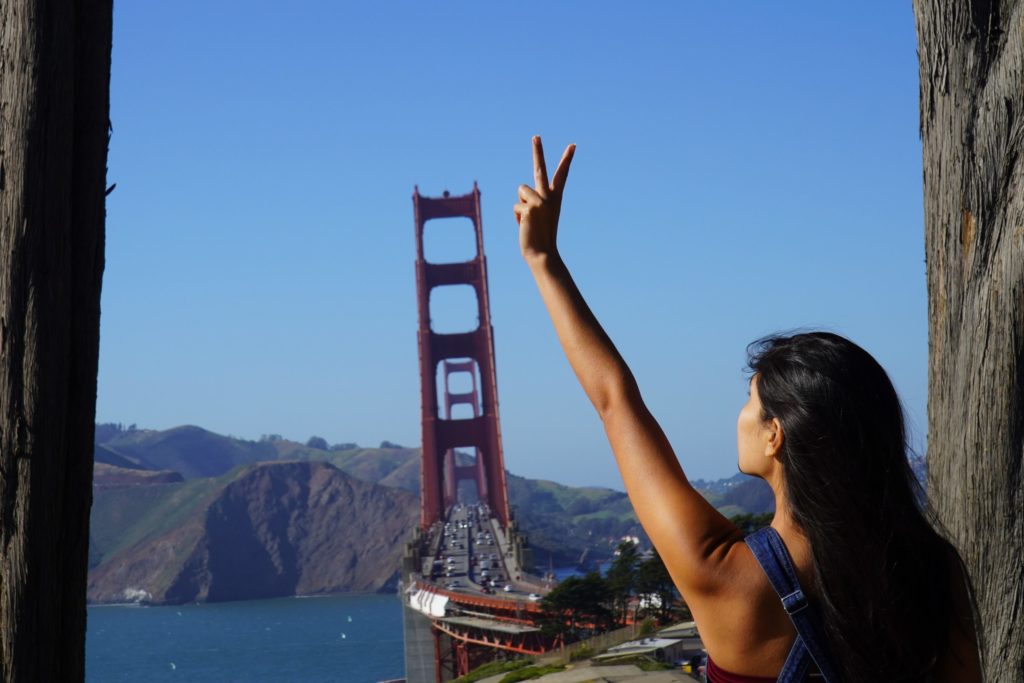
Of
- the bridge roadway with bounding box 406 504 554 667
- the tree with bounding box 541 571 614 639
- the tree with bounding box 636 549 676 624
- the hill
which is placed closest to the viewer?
the tree with bounding box 636 549 676 624

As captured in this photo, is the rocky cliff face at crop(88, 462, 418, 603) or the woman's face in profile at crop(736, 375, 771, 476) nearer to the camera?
the woman's face in profile at crop(736, 375, 771, 476)

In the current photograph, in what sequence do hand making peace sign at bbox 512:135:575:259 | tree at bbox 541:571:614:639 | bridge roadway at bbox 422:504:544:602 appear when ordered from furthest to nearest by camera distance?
bridge roadway at bbox 422:504:544:602 < tree at bbox 541:571:614:639 < hand making peace sign at bbox 512:135:575:259

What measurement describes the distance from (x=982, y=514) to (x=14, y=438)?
97 centimetres

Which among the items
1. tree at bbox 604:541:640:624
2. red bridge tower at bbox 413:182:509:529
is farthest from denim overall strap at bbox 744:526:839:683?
red bridge tower at bbox 413:182:509:529

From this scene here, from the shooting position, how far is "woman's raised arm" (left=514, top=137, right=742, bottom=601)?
959 millimetres

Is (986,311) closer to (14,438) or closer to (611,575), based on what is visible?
(14,438)

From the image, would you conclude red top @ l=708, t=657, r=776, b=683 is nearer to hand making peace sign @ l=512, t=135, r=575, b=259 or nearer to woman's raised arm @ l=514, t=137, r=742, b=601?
woman's raised arm @ l=514, t=137, r=742, b=601

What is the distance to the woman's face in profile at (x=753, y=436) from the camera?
102cm

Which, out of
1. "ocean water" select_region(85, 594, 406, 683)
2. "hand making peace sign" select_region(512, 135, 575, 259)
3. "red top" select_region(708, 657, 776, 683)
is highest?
"hand making peace sign" select_region(512, 135, 575, 259)

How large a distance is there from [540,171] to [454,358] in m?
39.8

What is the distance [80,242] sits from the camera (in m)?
1.32

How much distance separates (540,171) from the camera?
127 centimetres

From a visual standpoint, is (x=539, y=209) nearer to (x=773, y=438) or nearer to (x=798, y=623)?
(x=773, y=438)

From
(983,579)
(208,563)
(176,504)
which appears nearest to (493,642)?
(983,579)
